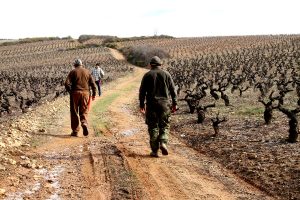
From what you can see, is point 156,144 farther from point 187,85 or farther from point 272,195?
point 187,85

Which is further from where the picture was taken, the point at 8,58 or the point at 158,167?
the point at 8,58

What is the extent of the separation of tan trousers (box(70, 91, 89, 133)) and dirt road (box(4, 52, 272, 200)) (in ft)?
1.19

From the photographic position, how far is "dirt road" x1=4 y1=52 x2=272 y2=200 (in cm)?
661

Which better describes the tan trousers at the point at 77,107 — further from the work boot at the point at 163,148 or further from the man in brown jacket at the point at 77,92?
the work boot at the point at 163,148

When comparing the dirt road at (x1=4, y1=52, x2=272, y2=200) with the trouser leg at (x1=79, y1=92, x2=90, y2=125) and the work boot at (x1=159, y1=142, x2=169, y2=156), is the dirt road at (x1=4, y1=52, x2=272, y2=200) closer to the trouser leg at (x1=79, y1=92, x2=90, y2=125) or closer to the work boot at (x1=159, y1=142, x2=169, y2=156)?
the work boot at (x1=159, y1=142, x2=169, y2=156)

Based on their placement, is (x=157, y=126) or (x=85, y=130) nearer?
(x=157, y=126)

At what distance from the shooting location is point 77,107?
11156 mm

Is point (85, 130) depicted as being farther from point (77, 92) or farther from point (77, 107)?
point (77, 92)

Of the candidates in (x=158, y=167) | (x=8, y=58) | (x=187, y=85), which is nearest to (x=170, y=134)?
(x=158, y=167)

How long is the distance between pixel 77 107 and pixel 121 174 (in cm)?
403

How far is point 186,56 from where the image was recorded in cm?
6525

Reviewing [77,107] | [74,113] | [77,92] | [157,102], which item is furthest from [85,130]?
[157,102]

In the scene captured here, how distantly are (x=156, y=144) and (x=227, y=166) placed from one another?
1.40 meters

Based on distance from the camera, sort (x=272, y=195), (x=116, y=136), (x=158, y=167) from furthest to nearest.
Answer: (x=116, y=136), (x=158, y=167), (x=272, y=195)
